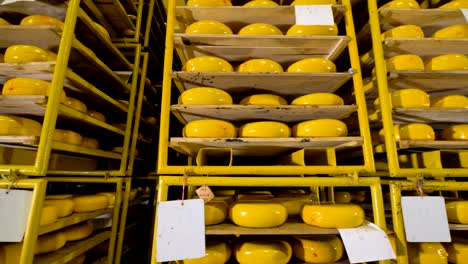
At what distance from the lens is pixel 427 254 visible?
0.85 meters

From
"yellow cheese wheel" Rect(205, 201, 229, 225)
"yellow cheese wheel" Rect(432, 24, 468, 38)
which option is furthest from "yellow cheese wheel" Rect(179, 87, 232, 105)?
"yellow cheese wheel" Rect(432, 24, 468, 38)

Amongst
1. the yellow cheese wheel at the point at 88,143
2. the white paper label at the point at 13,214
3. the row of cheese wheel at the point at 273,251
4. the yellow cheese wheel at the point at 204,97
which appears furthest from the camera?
the yellow cheese wheel at the point at 88,143

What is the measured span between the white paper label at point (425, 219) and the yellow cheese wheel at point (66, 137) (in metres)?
1.34

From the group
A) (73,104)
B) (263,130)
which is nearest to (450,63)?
(263,130)

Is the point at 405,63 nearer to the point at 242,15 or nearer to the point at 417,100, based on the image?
the point at 417,100

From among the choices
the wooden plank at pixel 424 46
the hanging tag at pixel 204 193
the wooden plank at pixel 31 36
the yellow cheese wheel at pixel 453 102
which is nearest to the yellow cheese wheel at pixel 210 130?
the hanging tag at pixel 204 193

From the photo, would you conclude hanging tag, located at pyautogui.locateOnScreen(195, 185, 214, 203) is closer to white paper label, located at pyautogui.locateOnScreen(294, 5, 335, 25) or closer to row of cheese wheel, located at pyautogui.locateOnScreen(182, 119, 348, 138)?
row of cheese wheel, located at pyautogui.locateOnScreen(182, 119, 348, 138)

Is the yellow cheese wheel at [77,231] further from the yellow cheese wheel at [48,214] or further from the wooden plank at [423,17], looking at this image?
the wooden plank at [423,17]

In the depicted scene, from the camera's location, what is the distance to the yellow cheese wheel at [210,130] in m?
0.85

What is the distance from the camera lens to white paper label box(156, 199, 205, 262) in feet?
2.30

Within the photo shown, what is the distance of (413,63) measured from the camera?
3.16 feet

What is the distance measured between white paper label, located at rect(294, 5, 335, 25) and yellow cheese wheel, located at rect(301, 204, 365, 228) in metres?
0.71

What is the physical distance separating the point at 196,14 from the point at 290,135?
0.68m

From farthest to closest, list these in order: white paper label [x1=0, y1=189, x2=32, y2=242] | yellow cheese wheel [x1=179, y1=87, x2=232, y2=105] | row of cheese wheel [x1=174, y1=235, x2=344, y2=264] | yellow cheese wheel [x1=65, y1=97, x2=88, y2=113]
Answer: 1. yellow cheese wheel [x1=65, y1=97, x2=88, y2=113]
2. yellow cheese wheel [x1=179, y1=87, x2=232, y2=105]
3. row of cheese wheel [x1=174, y1=235, x2=344, y2=264]
4. white paper label [x1=0, y1=189, x2=32, y2=242]
